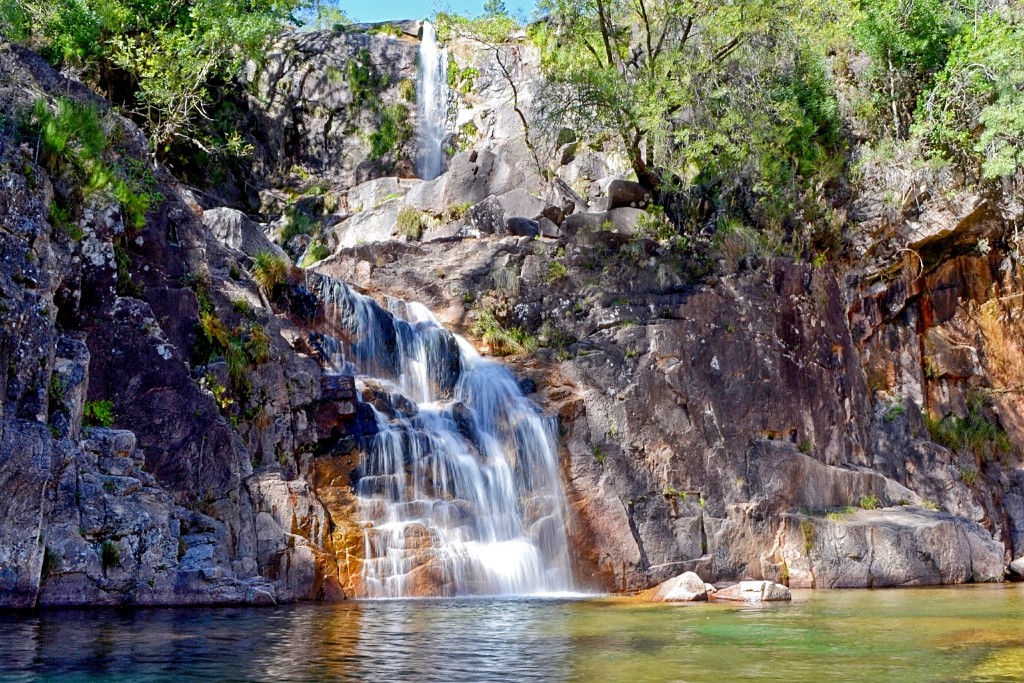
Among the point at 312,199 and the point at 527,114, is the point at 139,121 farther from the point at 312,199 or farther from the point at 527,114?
the point at 527,114

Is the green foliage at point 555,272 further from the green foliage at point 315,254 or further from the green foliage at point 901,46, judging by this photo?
the green foliage at point 901,46

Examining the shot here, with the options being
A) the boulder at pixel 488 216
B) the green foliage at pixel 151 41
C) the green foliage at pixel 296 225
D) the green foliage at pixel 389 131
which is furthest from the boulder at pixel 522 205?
the green foliage at pixel 389 131

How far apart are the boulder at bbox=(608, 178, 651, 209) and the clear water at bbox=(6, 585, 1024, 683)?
14.7m

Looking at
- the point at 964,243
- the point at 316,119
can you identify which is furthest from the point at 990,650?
the point at 316,119

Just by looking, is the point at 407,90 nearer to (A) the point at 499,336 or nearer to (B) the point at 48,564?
(A) the point at 499,336

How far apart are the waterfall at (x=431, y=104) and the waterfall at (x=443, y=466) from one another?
1385 centimetres

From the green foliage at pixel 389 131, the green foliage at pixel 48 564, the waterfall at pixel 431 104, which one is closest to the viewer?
the green foliage at pixel 48 564

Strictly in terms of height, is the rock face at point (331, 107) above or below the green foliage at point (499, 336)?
above

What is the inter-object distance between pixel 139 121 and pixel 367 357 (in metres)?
14.8

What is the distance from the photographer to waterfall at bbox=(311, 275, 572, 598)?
50.0ft

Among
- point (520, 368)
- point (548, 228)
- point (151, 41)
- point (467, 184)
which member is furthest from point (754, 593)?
point (151, 41)

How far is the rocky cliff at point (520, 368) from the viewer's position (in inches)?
506

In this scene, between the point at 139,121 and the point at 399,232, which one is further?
the point at 139,121

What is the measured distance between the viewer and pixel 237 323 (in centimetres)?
1678
